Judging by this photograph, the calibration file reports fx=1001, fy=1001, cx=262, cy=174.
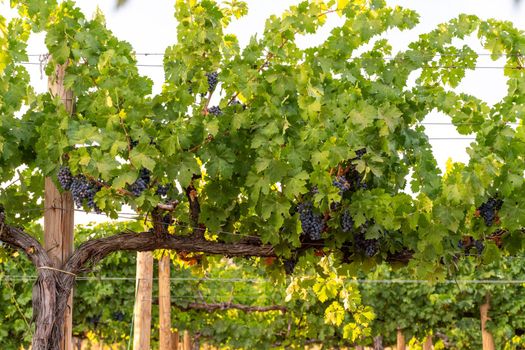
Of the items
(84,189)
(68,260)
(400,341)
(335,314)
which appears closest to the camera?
(84,189)

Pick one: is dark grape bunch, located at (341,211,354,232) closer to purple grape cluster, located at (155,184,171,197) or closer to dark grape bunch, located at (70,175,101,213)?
purple grape cluster, located at (155,184,171,197)

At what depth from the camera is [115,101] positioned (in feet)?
19.2

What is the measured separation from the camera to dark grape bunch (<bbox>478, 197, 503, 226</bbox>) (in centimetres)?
632

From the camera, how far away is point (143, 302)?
35.2ft

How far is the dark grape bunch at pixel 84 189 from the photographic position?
6062mm

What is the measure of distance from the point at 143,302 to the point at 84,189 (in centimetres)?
484

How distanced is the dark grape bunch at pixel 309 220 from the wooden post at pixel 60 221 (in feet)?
5.14

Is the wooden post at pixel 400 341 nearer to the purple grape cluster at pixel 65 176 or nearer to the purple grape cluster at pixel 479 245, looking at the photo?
the purple grape cluster at pixel 479 245

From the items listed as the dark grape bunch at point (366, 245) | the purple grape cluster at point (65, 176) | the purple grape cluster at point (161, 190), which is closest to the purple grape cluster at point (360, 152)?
the dark grape bunch at point (366, 245)

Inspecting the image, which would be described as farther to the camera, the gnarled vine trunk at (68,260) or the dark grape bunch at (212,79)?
the gnarled vine trunk at (68,260)

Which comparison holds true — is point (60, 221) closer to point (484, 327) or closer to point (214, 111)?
point (214, 111)

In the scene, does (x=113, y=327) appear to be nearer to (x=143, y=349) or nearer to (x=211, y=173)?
(x=143, y=349)

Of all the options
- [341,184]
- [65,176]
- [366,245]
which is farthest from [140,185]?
[366,245]

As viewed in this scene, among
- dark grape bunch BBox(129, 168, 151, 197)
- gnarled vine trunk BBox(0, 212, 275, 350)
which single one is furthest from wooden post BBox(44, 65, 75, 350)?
dark grape bunch BBox(129, 168, 151, 197)
